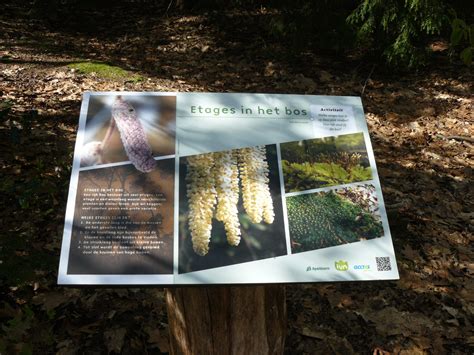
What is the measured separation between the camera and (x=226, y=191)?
185cm

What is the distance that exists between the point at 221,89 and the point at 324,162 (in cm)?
385

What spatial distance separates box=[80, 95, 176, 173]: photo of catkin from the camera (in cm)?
186

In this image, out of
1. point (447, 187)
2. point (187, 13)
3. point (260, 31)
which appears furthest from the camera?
point (187, 13)

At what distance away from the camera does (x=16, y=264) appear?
251cm

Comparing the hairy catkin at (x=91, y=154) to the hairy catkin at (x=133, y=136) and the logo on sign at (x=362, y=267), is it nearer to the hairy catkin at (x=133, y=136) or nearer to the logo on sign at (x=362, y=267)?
the hairy catkin at (x=133, y=136)

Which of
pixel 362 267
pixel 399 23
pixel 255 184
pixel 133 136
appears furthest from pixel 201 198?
pixel 399 23

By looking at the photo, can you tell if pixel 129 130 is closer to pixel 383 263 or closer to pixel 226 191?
pixel 226 191

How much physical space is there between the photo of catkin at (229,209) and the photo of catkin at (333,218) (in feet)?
0.22

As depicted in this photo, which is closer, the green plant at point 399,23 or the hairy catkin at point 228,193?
the hairy catkin at point 228,193

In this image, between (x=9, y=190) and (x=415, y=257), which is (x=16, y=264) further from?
(x=415, y=257)

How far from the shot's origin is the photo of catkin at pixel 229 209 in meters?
1.72

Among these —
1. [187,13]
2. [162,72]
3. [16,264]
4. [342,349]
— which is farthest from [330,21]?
[16,264]

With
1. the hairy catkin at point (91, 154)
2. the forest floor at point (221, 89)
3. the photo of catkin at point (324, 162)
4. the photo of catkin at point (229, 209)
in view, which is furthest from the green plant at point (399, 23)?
the hairy catkin at point (91, 154)

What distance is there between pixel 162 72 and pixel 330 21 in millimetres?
2136
